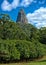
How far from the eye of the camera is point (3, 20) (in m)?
50.8

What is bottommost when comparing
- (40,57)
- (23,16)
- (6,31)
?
(40,57)

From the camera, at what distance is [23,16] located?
472ft

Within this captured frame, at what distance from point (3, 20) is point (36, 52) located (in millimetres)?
11975

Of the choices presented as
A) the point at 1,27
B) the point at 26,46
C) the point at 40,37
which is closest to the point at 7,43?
the point at 26,46

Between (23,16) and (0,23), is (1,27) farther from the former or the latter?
(23,16)

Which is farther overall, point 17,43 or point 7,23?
point 7,23

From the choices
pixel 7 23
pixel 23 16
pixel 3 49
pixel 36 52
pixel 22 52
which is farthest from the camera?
pixel 23 16

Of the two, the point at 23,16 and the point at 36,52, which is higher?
the point at 23,16

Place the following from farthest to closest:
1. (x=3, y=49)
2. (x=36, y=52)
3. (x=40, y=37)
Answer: (x=40, y=37), (x=36, y=52), (x=3, y=49)

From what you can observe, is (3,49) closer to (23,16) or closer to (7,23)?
(7,23)

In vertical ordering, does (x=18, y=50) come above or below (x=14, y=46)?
below

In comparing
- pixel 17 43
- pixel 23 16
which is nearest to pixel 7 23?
pixel 17 43

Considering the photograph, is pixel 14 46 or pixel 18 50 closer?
pixel 14 46

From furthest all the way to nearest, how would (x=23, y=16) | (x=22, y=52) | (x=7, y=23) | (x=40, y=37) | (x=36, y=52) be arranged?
(x=23, y=16)
(x=40, y=37)
(x=7, y=23)
(x=36, y=52)
(x=22, y=52)
